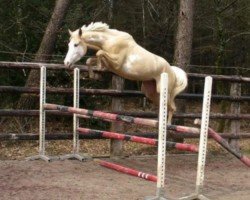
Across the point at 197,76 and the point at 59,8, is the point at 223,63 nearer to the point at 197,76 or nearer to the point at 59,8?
the point at 59,8

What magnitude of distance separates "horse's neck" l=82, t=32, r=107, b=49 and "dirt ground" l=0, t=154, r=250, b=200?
155 centimetres

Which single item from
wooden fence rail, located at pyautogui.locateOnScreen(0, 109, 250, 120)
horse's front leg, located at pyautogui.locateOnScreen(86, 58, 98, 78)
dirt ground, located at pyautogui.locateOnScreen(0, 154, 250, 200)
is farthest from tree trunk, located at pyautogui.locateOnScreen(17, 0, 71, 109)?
horse's front leg, located at pyautogui.locateOnScreen(86, 58, 98, 78)

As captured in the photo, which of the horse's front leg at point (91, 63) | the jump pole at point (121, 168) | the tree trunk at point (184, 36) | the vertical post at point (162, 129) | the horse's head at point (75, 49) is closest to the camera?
the vertical post at point (162, 129)

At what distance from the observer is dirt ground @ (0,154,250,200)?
5172 millimetres

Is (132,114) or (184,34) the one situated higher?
(184,34)

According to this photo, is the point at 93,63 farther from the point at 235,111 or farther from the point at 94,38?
the point at 235,111

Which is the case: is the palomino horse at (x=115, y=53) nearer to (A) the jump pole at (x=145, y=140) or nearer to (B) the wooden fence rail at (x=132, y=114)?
(A) the jump pole at (x=145, y=140)

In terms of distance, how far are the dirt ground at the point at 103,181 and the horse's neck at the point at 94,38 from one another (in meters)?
1.55

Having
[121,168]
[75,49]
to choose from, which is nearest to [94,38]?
[75,49]

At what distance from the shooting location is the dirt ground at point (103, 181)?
204 inches

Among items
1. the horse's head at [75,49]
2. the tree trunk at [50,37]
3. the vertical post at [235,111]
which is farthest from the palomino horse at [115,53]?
the tree trunk at [50,37]

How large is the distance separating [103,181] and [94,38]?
1.70m

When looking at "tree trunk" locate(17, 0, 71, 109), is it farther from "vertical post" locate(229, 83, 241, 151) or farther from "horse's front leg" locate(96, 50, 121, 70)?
"horse's front leg" locate(96, 50, 121, 70)

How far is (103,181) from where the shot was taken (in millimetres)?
5824
